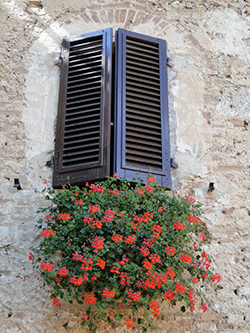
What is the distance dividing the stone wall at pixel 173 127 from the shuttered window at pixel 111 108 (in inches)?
6.4

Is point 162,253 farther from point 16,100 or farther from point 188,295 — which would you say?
point 16,100

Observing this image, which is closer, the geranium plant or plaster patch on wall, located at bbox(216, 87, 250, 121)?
the geranium plant

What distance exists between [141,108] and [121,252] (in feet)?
4.89

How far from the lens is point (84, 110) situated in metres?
4.09

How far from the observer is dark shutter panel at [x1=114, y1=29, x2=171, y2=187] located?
12.6ft

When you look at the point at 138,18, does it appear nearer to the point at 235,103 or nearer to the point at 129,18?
the point at 129,18

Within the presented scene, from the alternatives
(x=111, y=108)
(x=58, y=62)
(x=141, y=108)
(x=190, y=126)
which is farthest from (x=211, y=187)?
(x=58, y=62)

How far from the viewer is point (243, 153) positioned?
13.4ft

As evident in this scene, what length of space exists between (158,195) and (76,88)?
4.61 ft

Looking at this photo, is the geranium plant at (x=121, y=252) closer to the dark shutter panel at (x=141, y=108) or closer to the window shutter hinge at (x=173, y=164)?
the dark shutter panel at (x=141, y=108)

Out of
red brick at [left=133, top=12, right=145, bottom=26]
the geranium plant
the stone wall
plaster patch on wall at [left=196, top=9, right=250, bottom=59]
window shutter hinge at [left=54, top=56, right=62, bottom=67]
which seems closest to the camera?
the geranium plant

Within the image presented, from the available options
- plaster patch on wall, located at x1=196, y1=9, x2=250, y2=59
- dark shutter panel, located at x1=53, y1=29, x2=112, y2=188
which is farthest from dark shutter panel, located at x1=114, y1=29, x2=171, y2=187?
plaster patch on wall, located at x1=196, y1=9, x2=250, y2=59

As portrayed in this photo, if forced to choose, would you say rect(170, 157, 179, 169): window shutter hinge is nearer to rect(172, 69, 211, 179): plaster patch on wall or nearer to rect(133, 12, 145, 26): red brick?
rect(172, 69, 211, 179): plaster patch on wall

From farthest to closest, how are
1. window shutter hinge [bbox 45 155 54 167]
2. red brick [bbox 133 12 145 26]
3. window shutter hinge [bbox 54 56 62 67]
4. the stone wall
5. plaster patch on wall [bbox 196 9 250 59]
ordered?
1. red brick [bbox 133 12 145 26]
2. plaster patch on wall [bbox 196 9 250 59]
3. window shutter hinge [bbox 54 56 62 67]
4. window shutter hinge [bbox 45 155 54 167]
5. the stone wall
